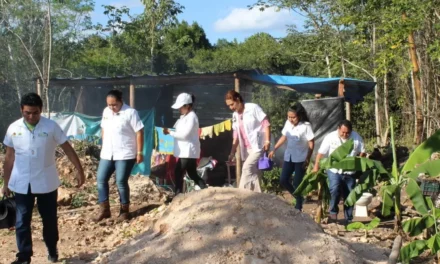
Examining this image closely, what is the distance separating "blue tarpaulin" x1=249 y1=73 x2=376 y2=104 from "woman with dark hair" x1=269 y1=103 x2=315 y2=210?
367 centimetres

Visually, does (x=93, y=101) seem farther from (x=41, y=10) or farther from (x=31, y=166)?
(x=31, y=166)

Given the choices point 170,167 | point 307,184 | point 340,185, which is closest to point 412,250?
point 307,184

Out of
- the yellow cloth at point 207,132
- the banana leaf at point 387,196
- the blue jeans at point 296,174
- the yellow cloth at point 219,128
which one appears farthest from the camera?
the yellow cloth at point 207,132

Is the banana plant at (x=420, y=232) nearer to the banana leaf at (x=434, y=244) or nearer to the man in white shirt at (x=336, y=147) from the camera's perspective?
the banana leaf at (x=434, y=244)

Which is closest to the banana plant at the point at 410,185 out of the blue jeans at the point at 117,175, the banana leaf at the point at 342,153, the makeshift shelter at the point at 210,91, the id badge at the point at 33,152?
the banana leaf at the point at 342,153

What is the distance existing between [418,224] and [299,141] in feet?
7.81

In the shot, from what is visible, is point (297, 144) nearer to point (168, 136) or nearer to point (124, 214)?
point (124, 214)

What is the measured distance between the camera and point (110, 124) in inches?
334

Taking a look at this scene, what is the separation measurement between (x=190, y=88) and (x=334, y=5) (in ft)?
24.2

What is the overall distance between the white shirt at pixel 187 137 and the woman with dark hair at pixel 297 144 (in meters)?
1.16

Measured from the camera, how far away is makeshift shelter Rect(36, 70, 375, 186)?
12.8m

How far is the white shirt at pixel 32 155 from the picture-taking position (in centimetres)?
616

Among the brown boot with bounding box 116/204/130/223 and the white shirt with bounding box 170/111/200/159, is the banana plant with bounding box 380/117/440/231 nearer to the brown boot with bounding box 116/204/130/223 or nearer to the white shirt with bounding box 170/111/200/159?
the white shirt with bounding box 170/111/200/159

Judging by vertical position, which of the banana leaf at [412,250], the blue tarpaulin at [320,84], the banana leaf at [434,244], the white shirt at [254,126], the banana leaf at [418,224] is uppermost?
the blue tarpaulin at [320,84]
